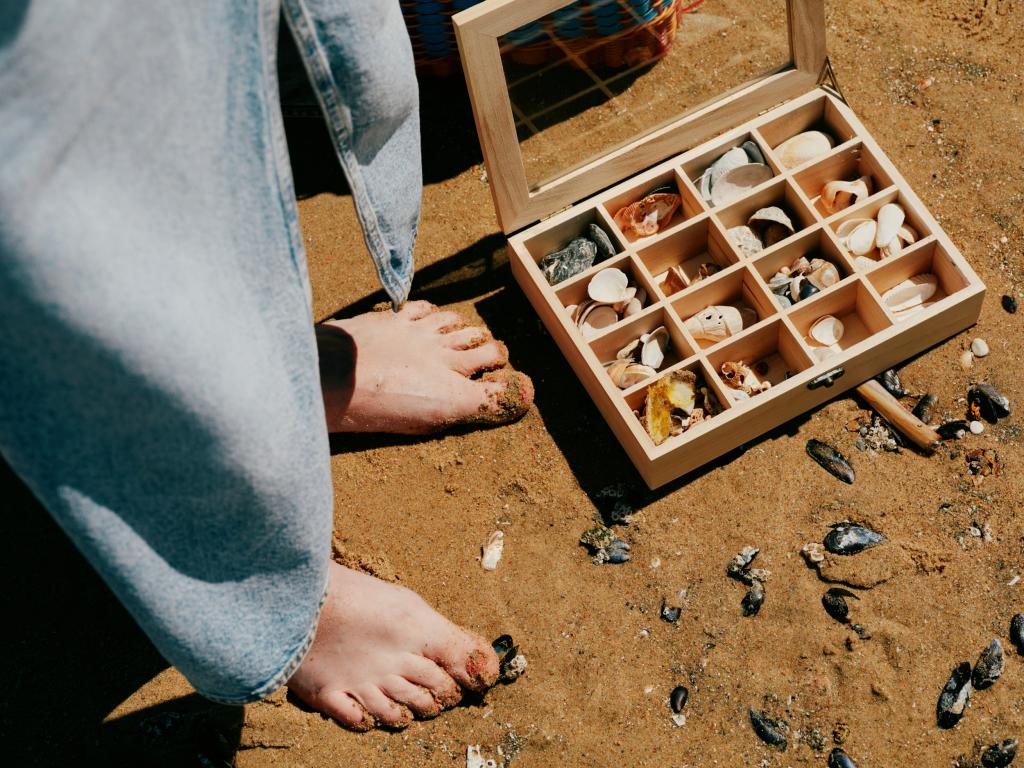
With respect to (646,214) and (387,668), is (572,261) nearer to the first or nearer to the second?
(646,214)

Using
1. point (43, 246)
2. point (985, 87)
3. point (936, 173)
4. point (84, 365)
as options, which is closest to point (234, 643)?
point (84, 365)

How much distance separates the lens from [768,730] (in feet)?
5.40

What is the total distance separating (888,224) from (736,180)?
1.07ft

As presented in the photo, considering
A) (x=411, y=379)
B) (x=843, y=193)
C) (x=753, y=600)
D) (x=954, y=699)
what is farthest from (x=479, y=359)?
(x=954, y=699)

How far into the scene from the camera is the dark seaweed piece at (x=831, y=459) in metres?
1.83

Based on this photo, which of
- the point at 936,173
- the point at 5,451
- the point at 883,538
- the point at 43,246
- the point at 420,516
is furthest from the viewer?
the point at 936,173

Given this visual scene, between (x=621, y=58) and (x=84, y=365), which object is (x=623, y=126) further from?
(x=84, y=365)

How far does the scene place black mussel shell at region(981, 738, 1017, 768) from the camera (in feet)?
5.23

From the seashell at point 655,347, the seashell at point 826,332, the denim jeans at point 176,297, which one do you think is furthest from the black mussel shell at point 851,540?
the denim jeans at point 176,297

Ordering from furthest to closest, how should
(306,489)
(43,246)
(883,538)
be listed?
1. (883,538)
2. (306,489)
3. (43,246)

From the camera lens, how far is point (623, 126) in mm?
1932

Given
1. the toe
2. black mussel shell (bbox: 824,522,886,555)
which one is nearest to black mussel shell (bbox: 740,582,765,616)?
black mussel shell (bbox: 824,522,886,555)

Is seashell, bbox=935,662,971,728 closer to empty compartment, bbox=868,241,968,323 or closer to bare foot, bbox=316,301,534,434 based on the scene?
empty compartment, bbox=868,241,968,323

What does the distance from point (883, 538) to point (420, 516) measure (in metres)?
0.93
